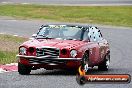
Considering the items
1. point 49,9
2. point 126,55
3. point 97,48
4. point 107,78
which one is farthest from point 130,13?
point 107,78

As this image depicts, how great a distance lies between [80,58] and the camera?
14.4 metres

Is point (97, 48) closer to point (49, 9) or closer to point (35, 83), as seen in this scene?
point (35, 83)

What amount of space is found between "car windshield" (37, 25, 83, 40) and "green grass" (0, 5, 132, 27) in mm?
25149

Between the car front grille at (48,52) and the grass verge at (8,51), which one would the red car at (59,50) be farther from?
the grass verge at (8,51)

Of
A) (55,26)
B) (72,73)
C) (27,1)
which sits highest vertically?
(55,26)

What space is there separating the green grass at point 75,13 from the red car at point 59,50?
2523 cm

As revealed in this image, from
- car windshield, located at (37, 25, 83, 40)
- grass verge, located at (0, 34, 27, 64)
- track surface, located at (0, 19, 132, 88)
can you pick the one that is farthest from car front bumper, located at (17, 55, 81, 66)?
grass verge, located at (0, 34, 27, 64)

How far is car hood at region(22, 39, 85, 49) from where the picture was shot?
47.7 feet

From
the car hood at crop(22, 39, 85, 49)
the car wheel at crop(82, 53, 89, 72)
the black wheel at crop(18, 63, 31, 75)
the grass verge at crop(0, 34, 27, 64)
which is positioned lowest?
the grass verge at crop(0, 34, 27, 64)

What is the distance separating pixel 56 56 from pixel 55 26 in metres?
1.94

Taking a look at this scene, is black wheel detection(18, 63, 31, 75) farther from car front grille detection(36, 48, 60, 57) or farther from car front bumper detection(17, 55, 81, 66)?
car front grille detection(36, 48, 60, 57)

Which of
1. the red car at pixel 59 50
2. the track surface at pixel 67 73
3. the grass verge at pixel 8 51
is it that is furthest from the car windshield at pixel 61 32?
the grass verge at pixel 8 51

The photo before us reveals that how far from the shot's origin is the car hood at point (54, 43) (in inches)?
572

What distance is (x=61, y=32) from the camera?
15.9m
